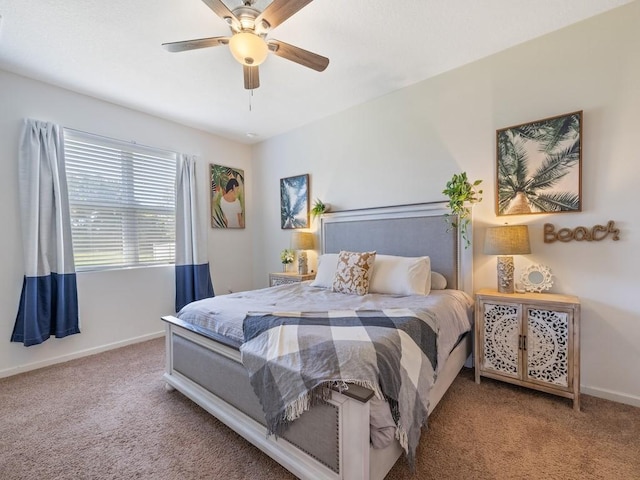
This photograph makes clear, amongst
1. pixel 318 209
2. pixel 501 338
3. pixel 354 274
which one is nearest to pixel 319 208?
pixel 318 209

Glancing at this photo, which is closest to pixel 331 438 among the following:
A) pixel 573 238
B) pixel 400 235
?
pixel 400 235

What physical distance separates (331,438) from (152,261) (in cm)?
334

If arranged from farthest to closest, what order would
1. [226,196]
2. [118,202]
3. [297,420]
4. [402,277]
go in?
[226,196]
[118,202]
[402,277]
[297,420]

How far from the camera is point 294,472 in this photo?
1.37 m

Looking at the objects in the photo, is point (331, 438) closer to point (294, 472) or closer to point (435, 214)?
point (294, 472)

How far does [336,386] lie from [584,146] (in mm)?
2585

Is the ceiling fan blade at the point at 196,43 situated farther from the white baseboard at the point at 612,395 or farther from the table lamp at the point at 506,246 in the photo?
the white baseboard at the point at 612,395

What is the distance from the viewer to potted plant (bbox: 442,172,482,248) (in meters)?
2.63

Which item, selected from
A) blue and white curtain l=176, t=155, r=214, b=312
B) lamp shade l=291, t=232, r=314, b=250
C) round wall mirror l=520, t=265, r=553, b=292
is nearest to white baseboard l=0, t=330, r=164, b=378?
blue and white curtain l=176, t=155, r=214, b=312

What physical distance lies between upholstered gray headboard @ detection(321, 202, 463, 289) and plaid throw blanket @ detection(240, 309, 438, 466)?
1235 mm

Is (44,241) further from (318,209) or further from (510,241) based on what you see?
(510,241)

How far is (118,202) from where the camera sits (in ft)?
11.1

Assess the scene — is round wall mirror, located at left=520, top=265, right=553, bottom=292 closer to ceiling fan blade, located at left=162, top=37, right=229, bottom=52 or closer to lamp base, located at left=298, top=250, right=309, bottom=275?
lamp base, located at left=298, top=250, right=309, bottom=275

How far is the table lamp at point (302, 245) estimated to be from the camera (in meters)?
3.81
